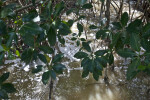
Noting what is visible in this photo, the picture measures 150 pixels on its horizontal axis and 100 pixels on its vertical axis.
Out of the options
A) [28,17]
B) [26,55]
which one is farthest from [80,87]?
[28,17]

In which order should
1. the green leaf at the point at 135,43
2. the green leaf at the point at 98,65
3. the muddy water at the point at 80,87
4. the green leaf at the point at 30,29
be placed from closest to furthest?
the green leaf at the point at 30,29
the green leaf at the point at 135,43
the green leaf at the point at 98,65
the muddy water at the point at 80,87

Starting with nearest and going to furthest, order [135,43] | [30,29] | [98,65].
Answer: [30,29], [135,43], [98,65]

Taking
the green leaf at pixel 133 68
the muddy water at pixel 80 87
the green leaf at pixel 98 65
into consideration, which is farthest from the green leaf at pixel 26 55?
the muddy water at pixel 80 87

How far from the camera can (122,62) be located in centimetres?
226

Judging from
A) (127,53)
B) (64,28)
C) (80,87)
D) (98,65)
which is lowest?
(80,87)

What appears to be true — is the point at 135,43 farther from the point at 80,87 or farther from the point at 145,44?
the point at 80,87

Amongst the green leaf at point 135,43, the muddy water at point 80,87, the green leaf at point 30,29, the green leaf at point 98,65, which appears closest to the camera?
the green leaf at point 30,29

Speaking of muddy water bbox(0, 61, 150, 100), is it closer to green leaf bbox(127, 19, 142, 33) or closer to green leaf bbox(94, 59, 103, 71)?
green leaf bbox(94, 59, 103, 71)

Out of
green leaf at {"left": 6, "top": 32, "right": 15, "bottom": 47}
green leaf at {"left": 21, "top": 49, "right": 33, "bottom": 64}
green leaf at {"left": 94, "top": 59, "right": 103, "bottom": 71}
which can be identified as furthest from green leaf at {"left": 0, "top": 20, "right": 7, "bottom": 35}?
green leaf at {"left": 94, "top": 59, "right": 103, "bottom": 71}

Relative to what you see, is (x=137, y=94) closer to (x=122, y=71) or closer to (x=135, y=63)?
(x=122, y=71)

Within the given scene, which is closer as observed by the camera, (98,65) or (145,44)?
(145,44)

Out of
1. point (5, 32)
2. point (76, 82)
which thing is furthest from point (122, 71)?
point (5, 32)

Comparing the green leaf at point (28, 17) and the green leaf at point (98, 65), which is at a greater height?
the green leaf at point (28, 17)

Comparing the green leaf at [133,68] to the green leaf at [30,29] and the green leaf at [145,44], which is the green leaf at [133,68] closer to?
the green leaf at [145,44]
